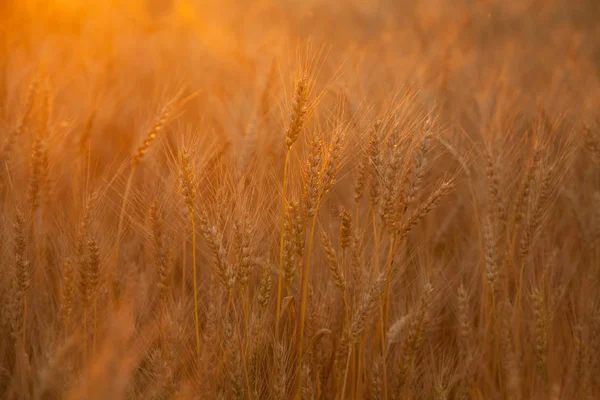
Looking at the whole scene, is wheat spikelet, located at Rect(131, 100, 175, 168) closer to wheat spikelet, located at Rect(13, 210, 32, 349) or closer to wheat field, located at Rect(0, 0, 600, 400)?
wheat field, located at Rect(0, 0, 600, 400)

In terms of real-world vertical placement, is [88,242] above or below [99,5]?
below

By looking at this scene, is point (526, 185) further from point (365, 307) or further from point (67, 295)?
point (67, 295)

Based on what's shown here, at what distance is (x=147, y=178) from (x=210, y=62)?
2842 millimetres

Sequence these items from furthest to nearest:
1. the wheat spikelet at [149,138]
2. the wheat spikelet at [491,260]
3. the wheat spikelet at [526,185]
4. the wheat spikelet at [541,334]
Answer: the wheat spikelet at [149,138] → the wheat spikelet at [526,185] → the wheat spikelet at [491,260] → the wheat spikelet at [541,334]

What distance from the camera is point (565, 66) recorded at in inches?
189

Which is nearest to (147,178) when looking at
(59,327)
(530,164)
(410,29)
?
(59,327)

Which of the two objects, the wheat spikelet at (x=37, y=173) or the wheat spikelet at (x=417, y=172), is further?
the wheat spikelet at (x=37, y=173)

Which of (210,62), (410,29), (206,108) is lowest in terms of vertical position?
(206,108)

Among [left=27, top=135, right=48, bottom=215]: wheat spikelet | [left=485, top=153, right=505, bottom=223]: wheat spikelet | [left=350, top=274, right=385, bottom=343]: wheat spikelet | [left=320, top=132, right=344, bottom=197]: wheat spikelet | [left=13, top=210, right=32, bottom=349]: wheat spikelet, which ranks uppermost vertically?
[left=485, top=153, right=505, bottom=223]: wheat spikelet

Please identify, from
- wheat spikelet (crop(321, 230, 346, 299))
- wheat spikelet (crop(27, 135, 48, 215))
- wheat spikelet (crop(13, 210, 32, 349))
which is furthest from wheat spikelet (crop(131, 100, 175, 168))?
wheat spikelet (crop(321, 230, 346, 299))

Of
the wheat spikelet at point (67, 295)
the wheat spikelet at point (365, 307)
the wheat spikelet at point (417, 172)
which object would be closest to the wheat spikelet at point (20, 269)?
the wheat spikelet at point (67, 295)

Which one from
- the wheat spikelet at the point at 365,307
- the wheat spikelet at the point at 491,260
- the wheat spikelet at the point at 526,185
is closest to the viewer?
the wheat spikelet at the point at 365,307

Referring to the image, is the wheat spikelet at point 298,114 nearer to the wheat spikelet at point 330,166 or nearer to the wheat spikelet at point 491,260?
the wheat spikelet at point 330,166

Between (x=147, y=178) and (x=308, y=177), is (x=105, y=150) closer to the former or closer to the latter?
(x=147, y=178)
